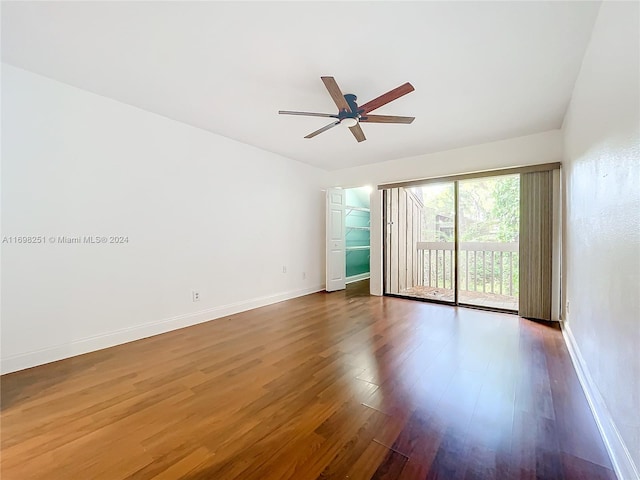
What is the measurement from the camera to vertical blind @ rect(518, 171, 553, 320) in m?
3.44

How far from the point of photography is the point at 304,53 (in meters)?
1.97

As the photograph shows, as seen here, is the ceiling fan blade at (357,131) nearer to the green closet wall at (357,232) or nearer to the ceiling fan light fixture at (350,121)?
the ceiling fan light fixture at (350,121)

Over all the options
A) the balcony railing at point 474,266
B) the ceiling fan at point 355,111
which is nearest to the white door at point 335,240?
the balcony railing at point 474,266

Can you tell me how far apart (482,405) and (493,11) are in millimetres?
2425

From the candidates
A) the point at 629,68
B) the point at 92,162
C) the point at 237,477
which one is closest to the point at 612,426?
the point at 629,68

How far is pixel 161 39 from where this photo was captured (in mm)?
1859

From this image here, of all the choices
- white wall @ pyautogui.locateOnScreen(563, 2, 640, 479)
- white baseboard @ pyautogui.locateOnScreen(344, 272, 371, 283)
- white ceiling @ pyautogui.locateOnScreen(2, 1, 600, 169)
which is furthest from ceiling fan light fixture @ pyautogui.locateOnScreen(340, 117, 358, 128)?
white baseboard @ pyautogui.locateOnScreen(344, 272, 371, 283)

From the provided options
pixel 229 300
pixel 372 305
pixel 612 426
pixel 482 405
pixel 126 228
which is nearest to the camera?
pixel 612 426

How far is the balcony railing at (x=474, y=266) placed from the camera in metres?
4.52

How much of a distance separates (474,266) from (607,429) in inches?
146

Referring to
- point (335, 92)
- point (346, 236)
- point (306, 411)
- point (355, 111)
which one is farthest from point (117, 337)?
point (346, 236)

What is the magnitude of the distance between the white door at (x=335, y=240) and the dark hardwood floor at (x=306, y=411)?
97.4 inches

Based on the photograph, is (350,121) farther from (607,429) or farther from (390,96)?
(607,429)

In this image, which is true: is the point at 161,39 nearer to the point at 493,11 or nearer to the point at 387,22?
the point at 387,22
